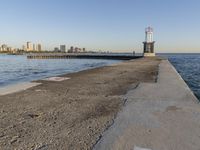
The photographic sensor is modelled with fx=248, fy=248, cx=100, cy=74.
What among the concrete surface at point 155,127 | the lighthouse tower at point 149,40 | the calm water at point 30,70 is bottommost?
the calm water at point 30,70

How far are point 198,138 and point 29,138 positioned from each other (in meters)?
2.71

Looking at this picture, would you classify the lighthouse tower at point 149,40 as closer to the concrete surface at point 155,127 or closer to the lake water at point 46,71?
the lake water at point 46,71

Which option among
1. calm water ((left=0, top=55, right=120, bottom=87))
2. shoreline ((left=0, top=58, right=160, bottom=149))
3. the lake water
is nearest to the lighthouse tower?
the lake water

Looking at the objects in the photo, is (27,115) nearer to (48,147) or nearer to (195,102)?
(48,147)

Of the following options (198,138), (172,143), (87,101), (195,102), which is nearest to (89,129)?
(172,143)

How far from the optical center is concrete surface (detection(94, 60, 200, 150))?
371 cm

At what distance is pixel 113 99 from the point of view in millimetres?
7219

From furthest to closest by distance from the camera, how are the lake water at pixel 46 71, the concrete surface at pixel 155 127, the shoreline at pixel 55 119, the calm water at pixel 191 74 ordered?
the lake water at pixel 46 71 < the calm water at pixel 191 74 < the shoreline at pixel 55 119 < the concrete surface at pixel 155 127

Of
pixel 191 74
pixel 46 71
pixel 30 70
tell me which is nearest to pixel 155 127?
pixel 191 74

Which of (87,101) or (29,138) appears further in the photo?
(87,101)

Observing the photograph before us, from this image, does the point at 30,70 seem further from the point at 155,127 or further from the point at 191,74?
the point at 155,127

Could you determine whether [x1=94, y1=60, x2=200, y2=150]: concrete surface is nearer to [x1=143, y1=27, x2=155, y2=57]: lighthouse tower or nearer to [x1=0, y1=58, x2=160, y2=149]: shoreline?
[x1=0, y1=58, x2=160, y2=149]: shoreline

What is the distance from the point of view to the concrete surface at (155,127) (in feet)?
12.2

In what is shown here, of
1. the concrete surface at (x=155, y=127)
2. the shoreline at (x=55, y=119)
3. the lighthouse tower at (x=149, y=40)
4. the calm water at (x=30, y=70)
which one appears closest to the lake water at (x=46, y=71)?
the calm water at (x=30, y=70)
